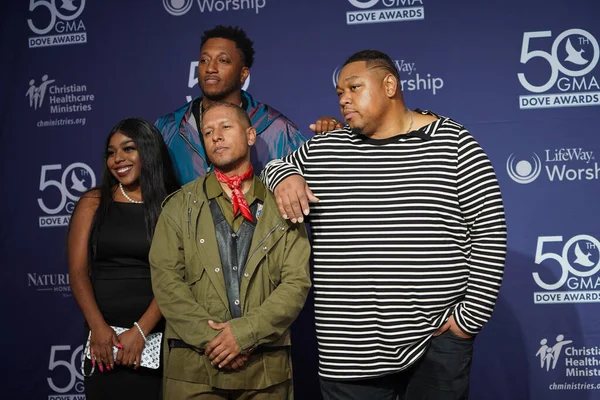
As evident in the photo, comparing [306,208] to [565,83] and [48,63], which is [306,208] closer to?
[565,83]

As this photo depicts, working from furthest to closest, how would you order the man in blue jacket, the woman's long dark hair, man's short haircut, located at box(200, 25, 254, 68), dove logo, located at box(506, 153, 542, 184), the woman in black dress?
dove logo, located at box(506, 153, 542, 184)
man's short haircut, located at box(200, 25, 254, 68)
the man in blue jacket
the woman's long dark hair
the woman in black dress

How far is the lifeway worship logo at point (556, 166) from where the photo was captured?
11.8 feet

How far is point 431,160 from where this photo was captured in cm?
237

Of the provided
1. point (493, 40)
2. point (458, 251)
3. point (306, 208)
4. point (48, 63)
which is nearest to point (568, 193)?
point (493, 40)

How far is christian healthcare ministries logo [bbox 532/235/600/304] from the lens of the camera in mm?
3559

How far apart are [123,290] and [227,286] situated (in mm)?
611

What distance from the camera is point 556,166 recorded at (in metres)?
3.63

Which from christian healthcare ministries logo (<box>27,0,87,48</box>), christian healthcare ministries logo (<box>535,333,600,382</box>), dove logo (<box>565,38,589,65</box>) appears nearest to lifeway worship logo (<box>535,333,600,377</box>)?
christian healthcare ministries logo (<box>535,333,600,382</box>)

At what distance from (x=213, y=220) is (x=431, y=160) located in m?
0.82

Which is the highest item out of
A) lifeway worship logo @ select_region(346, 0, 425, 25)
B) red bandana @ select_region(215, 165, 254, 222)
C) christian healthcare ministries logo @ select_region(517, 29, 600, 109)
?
lifeway worship logo @ select_region(346, 0, 425, 25)

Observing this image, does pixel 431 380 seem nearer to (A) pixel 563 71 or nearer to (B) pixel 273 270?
(B) pixel 273 270

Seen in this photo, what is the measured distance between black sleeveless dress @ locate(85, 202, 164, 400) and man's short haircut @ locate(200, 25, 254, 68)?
113cm

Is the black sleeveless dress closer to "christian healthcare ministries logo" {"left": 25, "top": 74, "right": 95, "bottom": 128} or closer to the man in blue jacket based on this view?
the man in blue jacket

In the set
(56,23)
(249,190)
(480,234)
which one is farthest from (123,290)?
(56,23)
